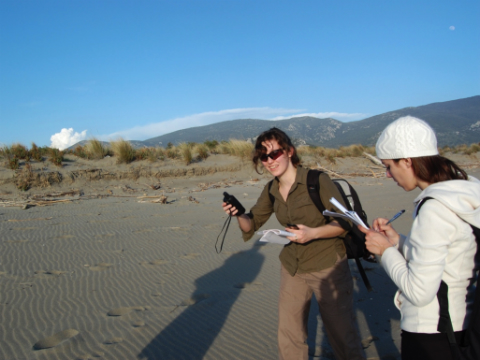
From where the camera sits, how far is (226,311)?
446cm

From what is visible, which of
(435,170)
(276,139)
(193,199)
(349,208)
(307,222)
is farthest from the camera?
(193,199)

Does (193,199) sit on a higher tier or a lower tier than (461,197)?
lower

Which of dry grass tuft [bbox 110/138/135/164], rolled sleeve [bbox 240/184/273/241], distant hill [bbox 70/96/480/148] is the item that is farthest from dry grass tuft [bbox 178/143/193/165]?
distant hill [bbox 70/96/480/148]

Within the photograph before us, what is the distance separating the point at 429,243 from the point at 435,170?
1.23ft

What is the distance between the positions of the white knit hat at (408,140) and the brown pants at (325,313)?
1.11 metres

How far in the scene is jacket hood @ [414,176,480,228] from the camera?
4.79ft

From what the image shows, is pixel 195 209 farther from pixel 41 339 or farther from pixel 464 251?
pixel 464 251

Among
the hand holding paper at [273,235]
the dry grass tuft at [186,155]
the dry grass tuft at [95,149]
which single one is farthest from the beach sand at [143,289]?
the dry grass tuft at [186,155]

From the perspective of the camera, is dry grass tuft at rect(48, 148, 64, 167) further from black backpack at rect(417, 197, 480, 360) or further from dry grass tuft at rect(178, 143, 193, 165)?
black backpack at rect(417, 197, 480, 360)

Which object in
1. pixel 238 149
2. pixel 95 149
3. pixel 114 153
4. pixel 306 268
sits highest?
Answer: pixel 95 149

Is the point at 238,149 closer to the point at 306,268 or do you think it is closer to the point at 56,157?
the point at 56,157

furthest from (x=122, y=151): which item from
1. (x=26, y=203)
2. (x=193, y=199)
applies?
(x=26, y=203)

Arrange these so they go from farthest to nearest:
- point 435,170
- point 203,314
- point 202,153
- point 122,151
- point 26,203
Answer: point 202,153 → point 122,151 → point 26,203 → point 203,314 → point 435,170

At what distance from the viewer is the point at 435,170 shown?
1.68 meters
